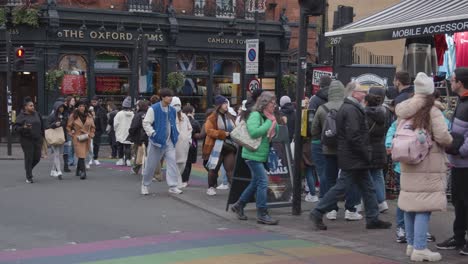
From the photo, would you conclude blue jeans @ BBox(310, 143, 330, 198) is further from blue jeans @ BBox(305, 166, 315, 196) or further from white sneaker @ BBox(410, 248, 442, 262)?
white sneaker @ BBox(410, 248, 442, 262)

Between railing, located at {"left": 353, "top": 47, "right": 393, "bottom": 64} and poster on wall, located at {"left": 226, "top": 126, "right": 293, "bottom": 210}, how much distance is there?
19.3 meters

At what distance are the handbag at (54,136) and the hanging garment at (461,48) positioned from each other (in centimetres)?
841

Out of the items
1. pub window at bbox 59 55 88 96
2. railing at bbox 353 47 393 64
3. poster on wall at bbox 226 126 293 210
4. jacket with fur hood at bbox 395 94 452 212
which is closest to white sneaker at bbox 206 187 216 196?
poster on wall at bbox 226 126 293 210

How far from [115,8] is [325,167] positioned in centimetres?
1886

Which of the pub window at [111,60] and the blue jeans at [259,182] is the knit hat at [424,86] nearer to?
the blue jeans at [259,182]

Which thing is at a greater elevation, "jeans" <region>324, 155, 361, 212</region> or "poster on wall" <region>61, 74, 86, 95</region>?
"poster on wall" <region>61, 74, 86, 95</region>

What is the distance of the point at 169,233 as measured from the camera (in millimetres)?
8820

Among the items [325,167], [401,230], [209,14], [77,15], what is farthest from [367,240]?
[209,14]

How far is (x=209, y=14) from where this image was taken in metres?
28.7

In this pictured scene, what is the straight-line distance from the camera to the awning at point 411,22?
9.59 meters

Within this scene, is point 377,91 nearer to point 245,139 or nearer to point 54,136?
point 245,139

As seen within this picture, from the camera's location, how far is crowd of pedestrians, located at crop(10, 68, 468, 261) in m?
7.02

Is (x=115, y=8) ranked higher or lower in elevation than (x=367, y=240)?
higher

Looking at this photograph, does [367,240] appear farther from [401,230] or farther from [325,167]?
[325,167]
